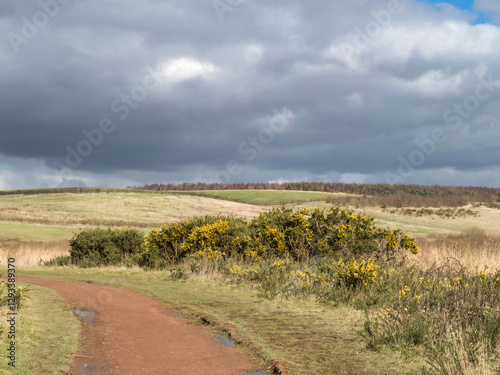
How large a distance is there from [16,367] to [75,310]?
5.19 metres

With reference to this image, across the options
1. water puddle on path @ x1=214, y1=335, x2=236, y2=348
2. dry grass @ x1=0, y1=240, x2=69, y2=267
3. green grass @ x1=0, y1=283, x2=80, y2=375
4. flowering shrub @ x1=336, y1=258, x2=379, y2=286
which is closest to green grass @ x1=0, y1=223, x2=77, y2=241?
dry grass @ x1=0, y1=240, x2=69, y2=267

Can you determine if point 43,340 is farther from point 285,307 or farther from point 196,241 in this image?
point 196,241

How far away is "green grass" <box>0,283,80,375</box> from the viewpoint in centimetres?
725

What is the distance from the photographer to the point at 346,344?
342 inches

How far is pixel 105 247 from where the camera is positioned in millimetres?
24453

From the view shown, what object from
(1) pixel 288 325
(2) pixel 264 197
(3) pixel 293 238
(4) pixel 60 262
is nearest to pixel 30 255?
(4) pixel 60 262

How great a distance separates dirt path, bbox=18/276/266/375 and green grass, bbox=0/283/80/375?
10.2 inches

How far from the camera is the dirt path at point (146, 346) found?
7.38 m

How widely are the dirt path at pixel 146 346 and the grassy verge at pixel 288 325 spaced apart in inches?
27.8

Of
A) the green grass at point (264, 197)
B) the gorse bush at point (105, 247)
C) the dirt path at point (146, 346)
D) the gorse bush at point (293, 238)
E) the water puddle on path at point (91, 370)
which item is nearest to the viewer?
the water puddle on path at point (91, 370)

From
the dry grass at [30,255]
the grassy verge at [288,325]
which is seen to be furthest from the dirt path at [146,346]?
the dry grass at [30,255]

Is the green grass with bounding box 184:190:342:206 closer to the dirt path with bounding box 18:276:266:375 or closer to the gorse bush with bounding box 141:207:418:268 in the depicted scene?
the gorse bush with bounding box 141:207:418:268

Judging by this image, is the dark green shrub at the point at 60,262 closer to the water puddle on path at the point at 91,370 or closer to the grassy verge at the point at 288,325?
the grassy verge at the point at 288,325

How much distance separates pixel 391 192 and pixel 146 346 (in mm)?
106291
